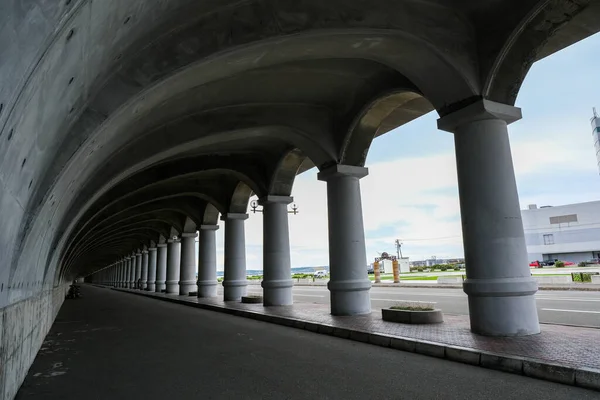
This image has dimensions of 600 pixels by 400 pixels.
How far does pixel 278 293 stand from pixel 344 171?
211 inches

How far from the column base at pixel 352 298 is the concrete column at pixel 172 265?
70.6 ft

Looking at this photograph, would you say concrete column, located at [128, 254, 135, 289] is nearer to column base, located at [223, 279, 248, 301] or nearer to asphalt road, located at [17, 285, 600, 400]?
column base, located at [223, 279, 248, 301]

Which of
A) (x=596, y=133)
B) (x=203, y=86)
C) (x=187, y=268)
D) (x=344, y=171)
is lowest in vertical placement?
(x=187, y=268)

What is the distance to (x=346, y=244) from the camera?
37.5ft

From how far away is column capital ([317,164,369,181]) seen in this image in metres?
11.8

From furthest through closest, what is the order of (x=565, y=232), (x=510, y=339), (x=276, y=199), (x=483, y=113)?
(x=565, y=232) < (x=276, y=199) < (x=483, y=113) < (x=510, y=339)

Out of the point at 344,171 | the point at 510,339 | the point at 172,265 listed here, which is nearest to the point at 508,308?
the point at 510,339

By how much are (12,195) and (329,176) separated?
32.2 feet

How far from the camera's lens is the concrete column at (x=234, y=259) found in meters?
18.5

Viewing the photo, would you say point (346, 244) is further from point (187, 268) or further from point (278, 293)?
point (187, 268)

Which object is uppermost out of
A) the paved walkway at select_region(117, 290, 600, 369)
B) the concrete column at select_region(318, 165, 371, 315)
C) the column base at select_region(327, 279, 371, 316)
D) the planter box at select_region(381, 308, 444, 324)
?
the concrete column at select_region(318, 165, 371, 315)

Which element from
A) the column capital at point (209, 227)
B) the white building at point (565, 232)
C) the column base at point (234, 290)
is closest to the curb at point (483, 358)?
the column base at point (234, 290)

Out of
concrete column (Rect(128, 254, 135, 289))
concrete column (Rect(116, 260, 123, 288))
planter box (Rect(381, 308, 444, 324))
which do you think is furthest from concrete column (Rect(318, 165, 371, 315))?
concrete column (Rect(116, 260, 123, 288))

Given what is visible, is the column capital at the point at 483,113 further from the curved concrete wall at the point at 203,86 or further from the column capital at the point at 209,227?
the column capital at the point at 209,227
